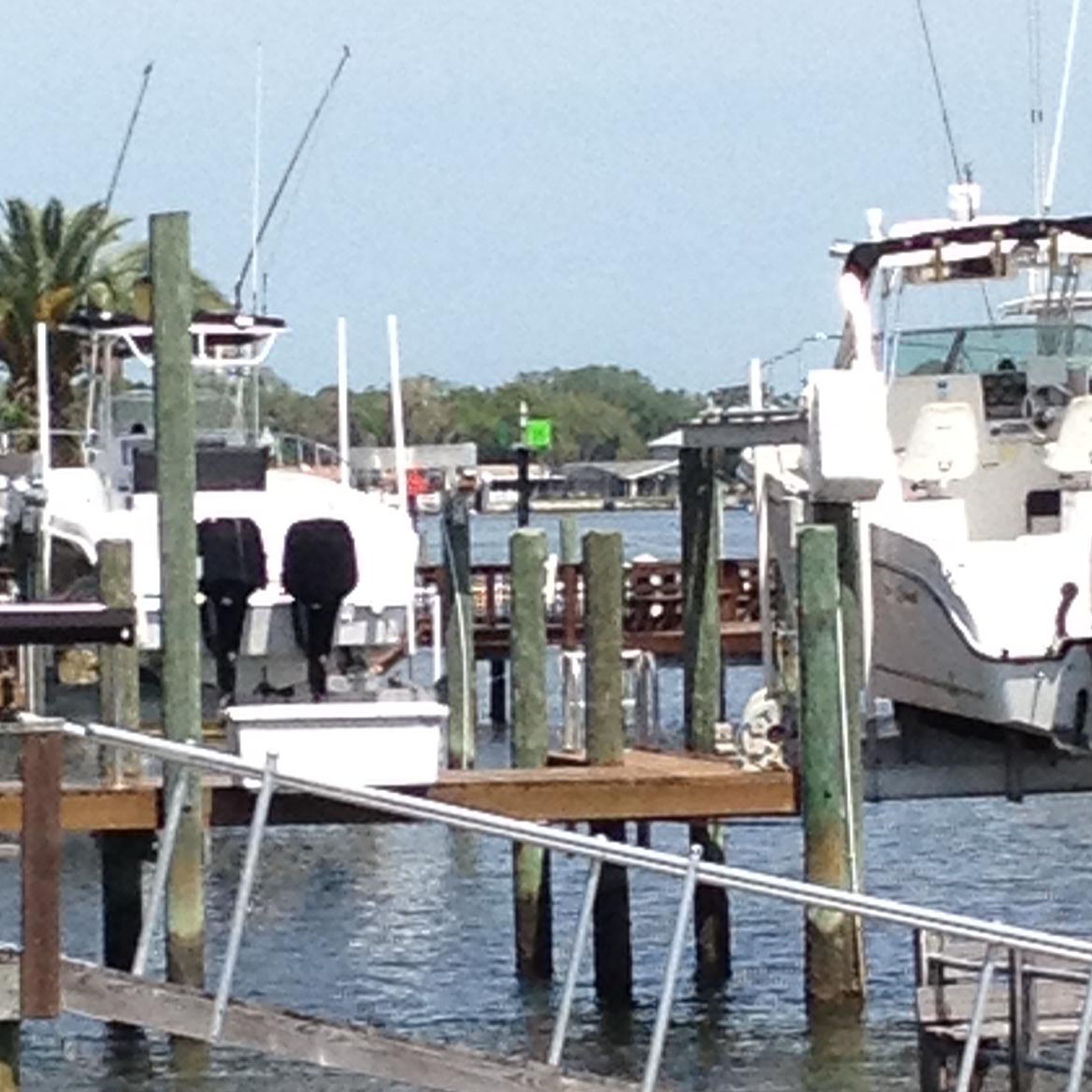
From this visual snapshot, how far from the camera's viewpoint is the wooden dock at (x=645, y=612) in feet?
116

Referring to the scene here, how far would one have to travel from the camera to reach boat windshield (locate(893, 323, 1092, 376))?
2212cm

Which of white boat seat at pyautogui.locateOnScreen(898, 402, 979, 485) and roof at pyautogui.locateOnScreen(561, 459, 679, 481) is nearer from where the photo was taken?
white boat seat at pyautogui.locateOnScreen(898, 402, 979, 485)

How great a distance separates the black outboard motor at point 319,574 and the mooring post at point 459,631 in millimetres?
4913

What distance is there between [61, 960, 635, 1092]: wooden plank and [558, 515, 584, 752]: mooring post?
7262mm

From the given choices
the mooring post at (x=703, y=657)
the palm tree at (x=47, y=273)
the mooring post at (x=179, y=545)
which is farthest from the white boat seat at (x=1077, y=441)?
the palm tree at (x=47, y=273)

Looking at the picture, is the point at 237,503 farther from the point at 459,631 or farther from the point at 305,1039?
the point at 305,1039

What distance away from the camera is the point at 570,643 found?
34438 millimetres

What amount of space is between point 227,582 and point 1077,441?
5.13 meters

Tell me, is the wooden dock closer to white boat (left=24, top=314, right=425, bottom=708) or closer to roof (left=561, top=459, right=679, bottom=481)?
white boat (left=24, top=314, right=425, bottom=708)

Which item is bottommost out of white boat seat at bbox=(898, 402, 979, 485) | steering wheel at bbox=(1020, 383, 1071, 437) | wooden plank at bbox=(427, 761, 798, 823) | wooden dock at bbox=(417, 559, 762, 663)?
wooden plank at bbox=(427, 761, 798, 823)

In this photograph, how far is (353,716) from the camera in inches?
687

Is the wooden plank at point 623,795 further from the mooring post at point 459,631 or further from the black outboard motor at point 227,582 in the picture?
the mooring post at point 459,631

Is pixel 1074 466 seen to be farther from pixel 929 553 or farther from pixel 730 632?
pixel 730 632

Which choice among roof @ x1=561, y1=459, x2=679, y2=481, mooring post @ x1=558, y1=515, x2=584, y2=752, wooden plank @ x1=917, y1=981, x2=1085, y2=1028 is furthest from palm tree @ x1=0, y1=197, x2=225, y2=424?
roof @ x1=561, y1=459, x2=679, y2=481
